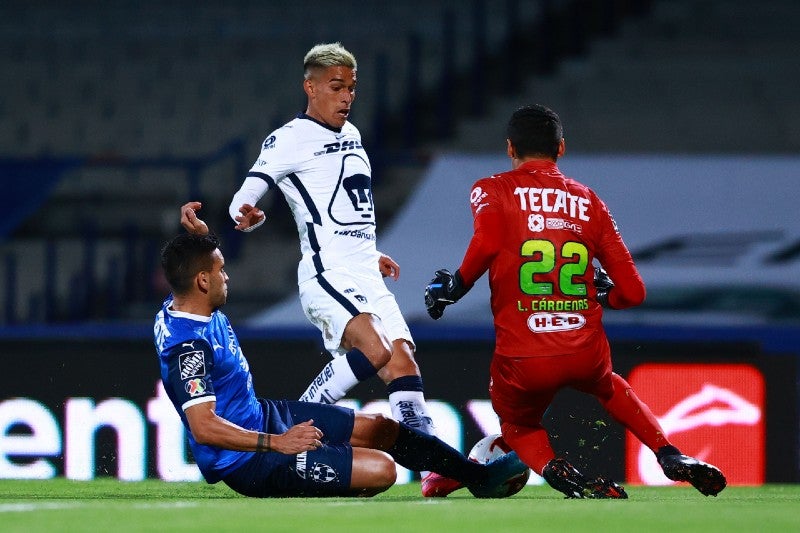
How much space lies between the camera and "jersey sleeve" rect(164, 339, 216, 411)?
17.3ft

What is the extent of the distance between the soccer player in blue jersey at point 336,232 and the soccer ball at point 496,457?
0.21 metres

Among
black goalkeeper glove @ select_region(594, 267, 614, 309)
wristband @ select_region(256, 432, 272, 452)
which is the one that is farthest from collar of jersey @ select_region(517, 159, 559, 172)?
wristband @ select_region(256, 432, 272, 452)

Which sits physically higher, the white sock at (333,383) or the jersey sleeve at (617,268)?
the jersey sleeve at (617,268)

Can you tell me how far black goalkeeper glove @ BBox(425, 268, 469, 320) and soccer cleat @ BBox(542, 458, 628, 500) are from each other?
0.75 m

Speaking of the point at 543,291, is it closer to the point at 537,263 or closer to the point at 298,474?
the point at 537,263

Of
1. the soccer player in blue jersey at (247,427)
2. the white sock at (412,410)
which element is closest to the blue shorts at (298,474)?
the soccer player in blue jersey at (247,427)

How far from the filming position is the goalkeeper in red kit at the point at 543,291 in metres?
5.71

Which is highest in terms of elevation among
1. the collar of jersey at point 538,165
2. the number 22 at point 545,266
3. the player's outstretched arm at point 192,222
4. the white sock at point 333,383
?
the collar of jersey at point 538,165

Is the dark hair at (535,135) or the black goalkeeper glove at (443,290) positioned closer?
the black goalkeeper glove at (443,290)

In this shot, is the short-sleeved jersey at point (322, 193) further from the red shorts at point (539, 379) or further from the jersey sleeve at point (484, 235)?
the red shorts at point (539, 379)

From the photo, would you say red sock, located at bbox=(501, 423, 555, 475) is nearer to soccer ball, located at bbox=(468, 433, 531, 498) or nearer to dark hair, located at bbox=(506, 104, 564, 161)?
soccer ball, located at bbox=(468, 433, 531, 498)

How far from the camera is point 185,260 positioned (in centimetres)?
551

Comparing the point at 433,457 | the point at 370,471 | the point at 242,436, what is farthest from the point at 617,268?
the point at 242,436

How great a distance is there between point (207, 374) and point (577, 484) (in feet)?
4.58
